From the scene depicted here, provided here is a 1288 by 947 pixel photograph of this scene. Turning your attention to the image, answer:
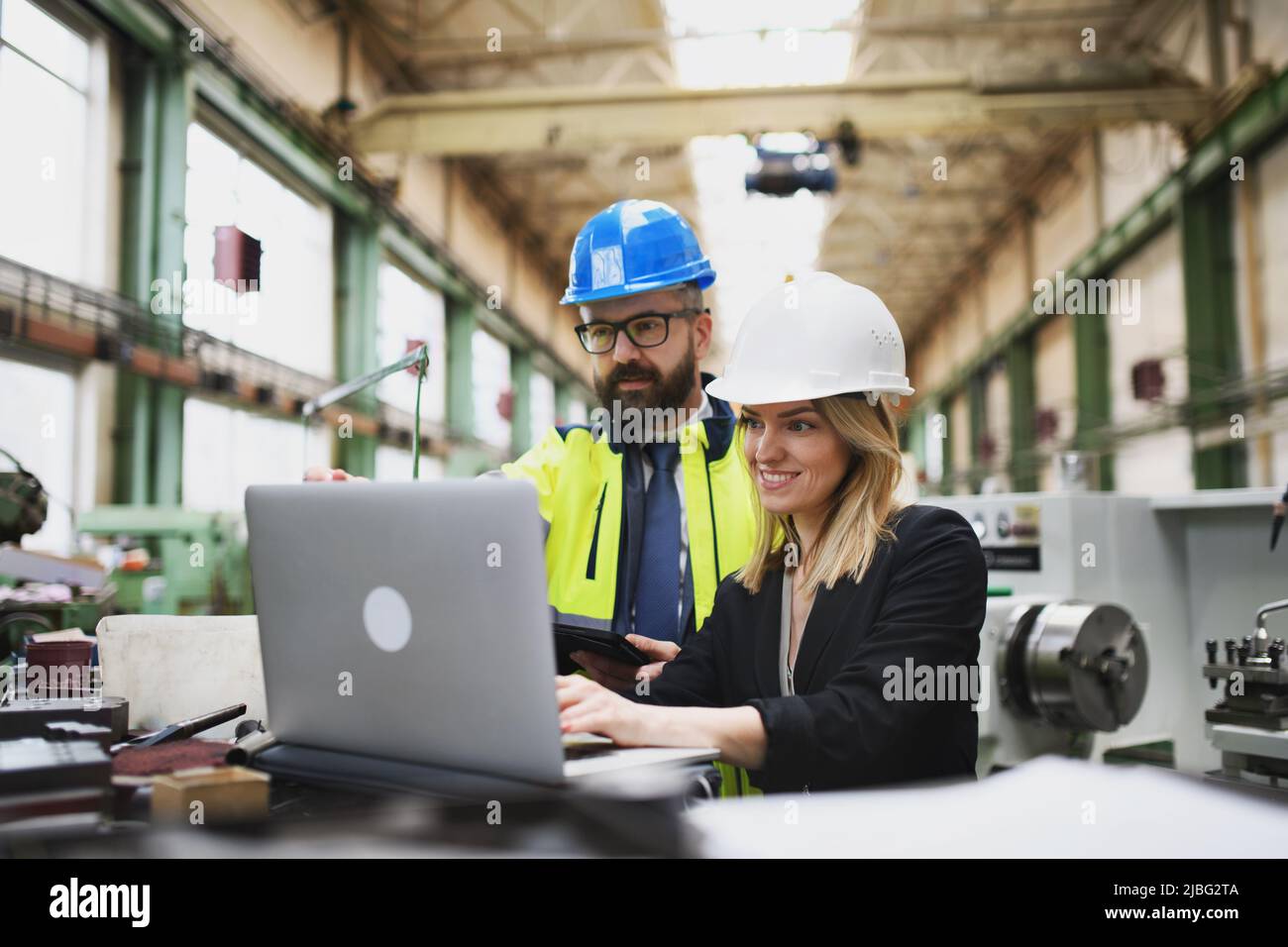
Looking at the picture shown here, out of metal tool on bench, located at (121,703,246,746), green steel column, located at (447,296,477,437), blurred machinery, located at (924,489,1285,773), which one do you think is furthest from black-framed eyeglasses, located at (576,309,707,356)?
green steel column, located at (447,296,477,437)

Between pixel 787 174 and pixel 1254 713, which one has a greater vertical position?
pixel 787 174

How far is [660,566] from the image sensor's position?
1.82 meters

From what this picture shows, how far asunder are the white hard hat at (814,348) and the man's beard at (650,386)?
1.26 feet

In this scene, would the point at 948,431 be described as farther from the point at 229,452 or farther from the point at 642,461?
the point at 642,461

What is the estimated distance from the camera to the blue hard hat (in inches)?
74.5

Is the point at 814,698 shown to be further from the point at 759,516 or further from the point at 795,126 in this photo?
the point at 795,126

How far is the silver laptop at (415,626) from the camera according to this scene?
89cm

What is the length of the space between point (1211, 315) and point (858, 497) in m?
6.43

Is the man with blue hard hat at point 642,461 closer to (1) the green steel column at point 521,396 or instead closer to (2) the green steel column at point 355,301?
(2) the green steel column at point 355,301

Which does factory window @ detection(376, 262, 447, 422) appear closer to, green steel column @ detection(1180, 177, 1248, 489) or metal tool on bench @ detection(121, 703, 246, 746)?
green steel column @ detection(1180, 177, 1248, 489)

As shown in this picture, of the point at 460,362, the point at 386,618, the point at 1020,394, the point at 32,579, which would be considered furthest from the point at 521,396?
the point at 386,618

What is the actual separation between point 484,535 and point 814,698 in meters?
0.50

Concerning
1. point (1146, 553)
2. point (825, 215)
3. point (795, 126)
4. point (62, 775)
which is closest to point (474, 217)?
point (825, 215)

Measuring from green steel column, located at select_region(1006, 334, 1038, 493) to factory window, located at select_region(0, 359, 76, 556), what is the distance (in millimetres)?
9346
